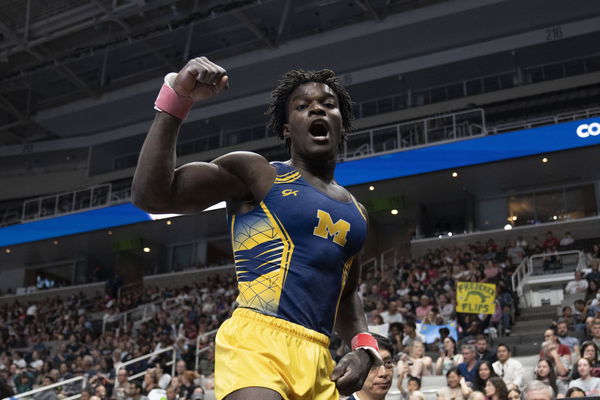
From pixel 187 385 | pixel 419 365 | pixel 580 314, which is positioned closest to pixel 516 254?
pixel 580 314

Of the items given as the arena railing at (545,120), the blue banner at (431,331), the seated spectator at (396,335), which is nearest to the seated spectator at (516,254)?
the arena railing at (545,120)

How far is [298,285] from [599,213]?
Answer: 21980 millimetres

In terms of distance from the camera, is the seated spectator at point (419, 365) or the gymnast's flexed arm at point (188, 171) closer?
the gymnast's flexed arm at point (188, 171)

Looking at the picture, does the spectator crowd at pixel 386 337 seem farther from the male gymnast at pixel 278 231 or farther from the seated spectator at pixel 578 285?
the male gymnast at pixel 278 231

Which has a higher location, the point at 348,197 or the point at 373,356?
the point at 348,197

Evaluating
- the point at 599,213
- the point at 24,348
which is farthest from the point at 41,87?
the point at 599,213

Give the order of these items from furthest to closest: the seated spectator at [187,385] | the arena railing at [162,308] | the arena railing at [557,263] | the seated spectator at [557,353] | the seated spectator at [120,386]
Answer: the arena railing at [162,308], the arena railing at [557,263], the seated spectator at [120,386], the seated spectator at [187,385], the seated spectator at [557,353]

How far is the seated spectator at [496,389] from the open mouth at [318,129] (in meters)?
5.47

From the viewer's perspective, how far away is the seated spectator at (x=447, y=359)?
9.70m

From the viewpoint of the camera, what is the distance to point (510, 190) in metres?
24.1

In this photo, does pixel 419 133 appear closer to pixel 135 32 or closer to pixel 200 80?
pixel 135 32

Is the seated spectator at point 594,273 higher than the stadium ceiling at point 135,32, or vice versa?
the stadium ceiling at point 135,32

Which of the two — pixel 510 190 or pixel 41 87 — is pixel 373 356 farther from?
pixel 41 87

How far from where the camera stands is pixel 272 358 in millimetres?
2410
